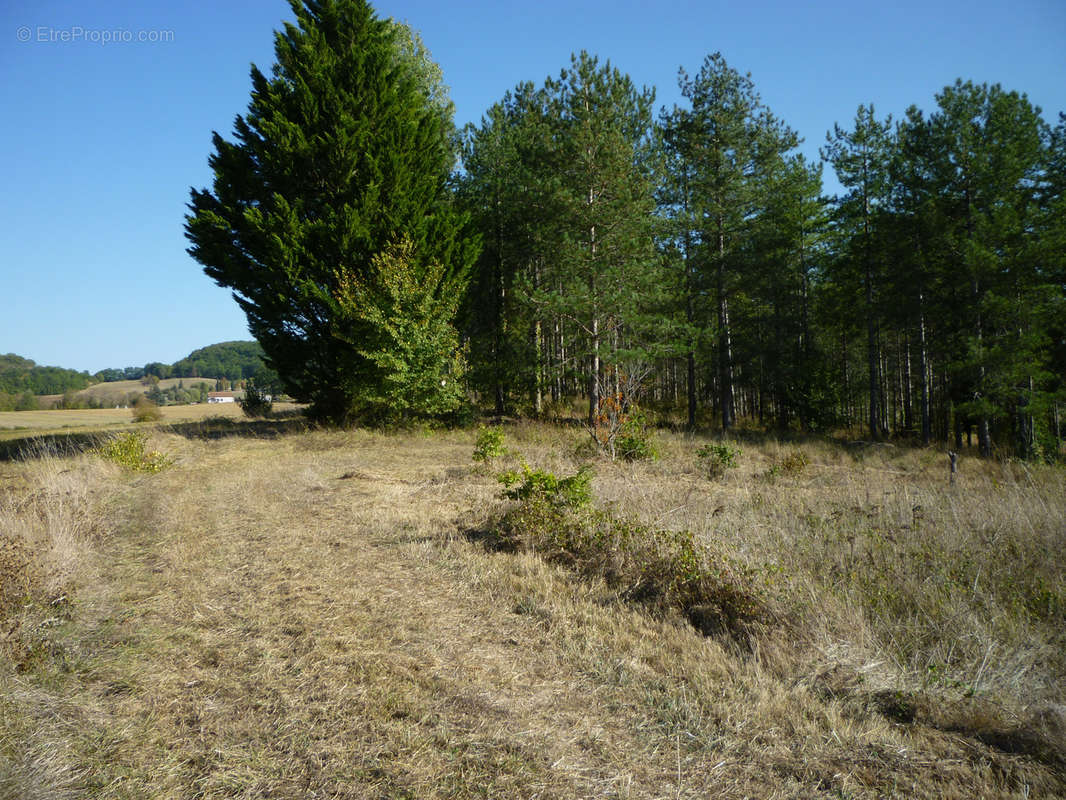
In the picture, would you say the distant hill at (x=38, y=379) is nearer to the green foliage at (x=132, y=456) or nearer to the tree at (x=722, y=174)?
the green foliage at (x=132, y=456)

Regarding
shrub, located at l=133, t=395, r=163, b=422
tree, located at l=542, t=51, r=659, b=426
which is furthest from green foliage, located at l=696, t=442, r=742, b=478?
shrub, located at l=133, t=395, r=163, b=422

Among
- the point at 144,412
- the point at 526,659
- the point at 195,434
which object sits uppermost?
the point at 144,412

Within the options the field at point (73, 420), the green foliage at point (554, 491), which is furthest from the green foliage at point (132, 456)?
the field at point (73, 420)

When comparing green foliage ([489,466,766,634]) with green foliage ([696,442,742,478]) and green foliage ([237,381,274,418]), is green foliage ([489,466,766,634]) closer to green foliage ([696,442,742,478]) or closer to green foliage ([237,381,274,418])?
green foliage ([696,442,742,478])

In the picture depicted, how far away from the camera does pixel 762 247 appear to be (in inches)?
871

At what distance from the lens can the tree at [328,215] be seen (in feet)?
52.7

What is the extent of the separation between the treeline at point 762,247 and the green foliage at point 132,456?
10.1 metres

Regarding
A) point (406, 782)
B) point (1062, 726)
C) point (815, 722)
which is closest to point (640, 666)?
point (815, 722)

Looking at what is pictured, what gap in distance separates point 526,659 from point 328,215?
16425 millimetres

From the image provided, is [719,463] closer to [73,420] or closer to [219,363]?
[73,420]

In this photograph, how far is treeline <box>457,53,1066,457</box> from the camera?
55.3 ft

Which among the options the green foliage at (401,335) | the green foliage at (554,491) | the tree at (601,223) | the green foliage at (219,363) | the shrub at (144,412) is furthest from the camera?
the green foliage at (219,363)

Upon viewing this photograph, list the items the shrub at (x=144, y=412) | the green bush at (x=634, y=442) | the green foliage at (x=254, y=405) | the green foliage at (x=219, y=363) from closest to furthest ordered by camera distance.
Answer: the green bush at (x=634, y=442) < the green foliage at (x=254, y=405) < the shrub at (x=144, y=412) < the green foliage at (x=219, y=363)

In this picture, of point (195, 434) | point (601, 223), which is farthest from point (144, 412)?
point (601, 223)
